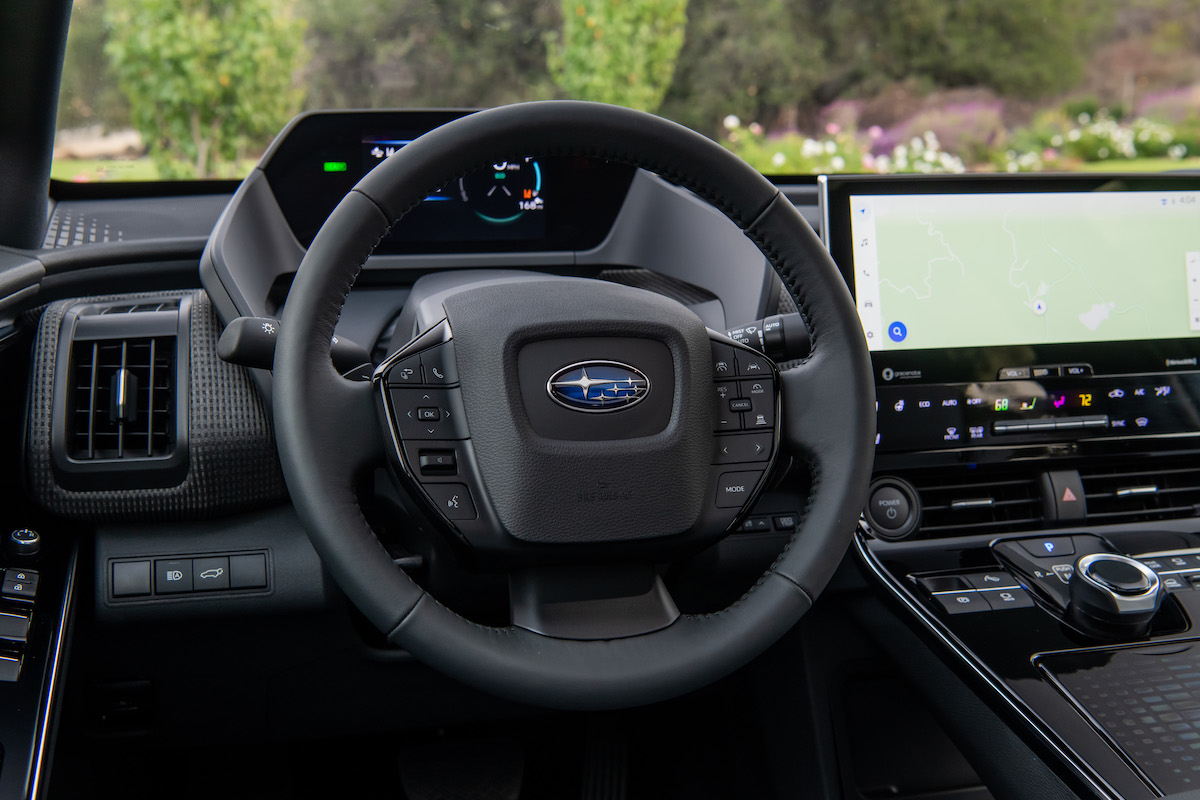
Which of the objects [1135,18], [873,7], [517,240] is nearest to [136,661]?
[517,240]

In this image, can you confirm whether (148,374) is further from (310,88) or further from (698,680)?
(310,88)

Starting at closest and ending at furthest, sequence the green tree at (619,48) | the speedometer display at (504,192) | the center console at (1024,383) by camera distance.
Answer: the center console at (1024,383) < the speedometer display at (504,192) < the green tree at (619,48)

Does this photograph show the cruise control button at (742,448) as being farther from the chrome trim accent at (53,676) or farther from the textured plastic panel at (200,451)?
the chrome trim accent at (53,676)

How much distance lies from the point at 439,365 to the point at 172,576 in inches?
19.4

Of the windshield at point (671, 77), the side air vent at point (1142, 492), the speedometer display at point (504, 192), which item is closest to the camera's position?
the side air vent at point (1142, 492)

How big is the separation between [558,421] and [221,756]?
115cm

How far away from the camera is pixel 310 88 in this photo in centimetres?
226

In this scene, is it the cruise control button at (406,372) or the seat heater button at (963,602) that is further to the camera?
the seat heater button at (963,602)

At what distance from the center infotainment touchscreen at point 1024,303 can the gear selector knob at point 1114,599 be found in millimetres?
250

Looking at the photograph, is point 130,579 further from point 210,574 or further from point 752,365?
point 752,365

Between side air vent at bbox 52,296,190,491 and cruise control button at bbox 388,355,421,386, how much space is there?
365 mm

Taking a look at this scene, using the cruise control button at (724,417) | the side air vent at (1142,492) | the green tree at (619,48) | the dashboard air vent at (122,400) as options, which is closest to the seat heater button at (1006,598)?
the side air vent at (1142,492)

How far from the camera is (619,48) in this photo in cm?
246

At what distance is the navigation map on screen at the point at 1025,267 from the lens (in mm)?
1298
